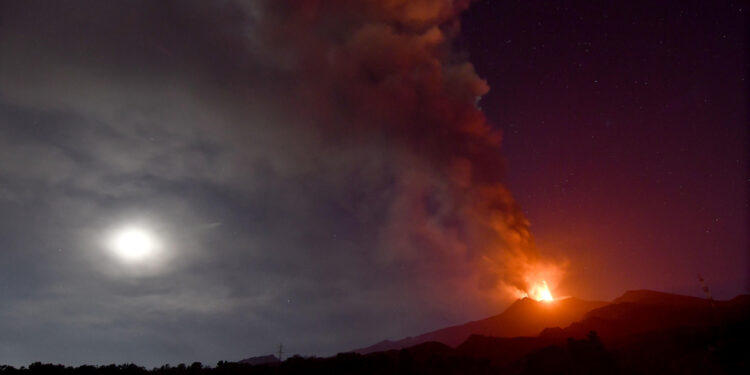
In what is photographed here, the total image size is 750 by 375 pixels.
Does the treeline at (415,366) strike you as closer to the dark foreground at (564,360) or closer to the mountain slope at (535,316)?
the dark foreground at (564,360)

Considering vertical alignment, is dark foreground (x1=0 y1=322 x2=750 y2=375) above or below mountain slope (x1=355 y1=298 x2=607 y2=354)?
below

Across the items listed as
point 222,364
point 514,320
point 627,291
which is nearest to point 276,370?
point 222,364

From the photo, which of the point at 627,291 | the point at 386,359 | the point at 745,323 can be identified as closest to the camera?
the point at 745,323

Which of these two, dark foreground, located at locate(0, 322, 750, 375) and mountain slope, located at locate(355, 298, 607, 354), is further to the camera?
mountain slope, located at locate(355, 298, 607, 354)

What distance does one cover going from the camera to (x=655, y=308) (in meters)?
105

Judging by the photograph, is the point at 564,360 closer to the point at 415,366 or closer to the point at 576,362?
the point at 576,362

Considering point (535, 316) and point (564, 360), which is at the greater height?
point (535, 316)

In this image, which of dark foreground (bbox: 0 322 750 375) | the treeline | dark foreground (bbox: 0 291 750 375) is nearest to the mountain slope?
dark foreground (bbox: 0 291 750 375)

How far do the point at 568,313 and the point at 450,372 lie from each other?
3753 inches

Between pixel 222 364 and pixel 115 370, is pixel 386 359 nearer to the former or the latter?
pixel 222 364

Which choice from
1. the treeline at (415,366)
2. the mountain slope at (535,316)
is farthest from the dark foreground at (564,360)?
the mountain slope at (535,316)

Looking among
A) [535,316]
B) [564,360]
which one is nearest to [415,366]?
[564,360]

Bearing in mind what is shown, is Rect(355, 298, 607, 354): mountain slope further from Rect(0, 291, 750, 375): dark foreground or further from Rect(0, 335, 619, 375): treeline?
Rect(0, 335, 619, 375): treeline

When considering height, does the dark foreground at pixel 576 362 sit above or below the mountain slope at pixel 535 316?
below
